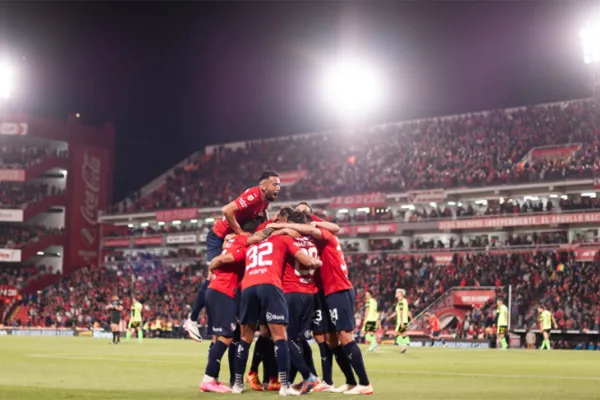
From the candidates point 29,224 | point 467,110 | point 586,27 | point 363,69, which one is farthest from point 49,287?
point 586,27

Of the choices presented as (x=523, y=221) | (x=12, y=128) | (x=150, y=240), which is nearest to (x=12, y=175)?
(x=12, y=128)

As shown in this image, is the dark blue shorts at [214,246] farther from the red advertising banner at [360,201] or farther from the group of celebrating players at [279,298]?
the red advertising banner at [360,201]

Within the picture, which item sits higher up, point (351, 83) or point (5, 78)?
point (5, 78)

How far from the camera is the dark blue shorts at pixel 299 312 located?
12.8 meters

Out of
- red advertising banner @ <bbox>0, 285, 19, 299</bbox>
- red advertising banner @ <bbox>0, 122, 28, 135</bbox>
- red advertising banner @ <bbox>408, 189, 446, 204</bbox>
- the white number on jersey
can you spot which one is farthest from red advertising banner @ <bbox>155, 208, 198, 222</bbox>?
the white number on jersey

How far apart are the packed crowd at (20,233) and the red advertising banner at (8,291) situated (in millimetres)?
3329

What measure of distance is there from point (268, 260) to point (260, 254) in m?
0.16

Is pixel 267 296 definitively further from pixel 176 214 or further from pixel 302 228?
pixel 176 214

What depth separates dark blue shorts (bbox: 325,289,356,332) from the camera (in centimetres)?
1252

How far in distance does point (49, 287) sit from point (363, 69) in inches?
1267

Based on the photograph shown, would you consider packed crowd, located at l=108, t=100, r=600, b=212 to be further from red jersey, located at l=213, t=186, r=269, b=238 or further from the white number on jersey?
the white number on jersey

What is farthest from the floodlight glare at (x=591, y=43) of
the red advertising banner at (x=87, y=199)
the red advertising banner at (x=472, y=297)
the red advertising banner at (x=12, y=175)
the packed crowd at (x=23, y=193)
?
the packed crowd at (x=23, y=193)

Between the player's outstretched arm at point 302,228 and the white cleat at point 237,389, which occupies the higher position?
the player's outstretched arm at point 302,228

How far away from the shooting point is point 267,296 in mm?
12125
